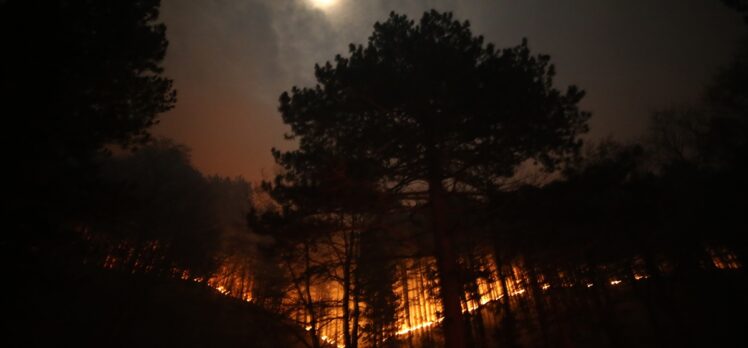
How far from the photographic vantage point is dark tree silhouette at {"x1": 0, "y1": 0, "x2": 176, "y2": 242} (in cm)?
781

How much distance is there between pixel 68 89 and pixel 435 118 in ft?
32.2

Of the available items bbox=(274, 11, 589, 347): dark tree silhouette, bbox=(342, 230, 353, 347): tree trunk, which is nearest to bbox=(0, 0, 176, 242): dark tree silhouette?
bbox=(274, 11, 589, 347): dark tree silhouette

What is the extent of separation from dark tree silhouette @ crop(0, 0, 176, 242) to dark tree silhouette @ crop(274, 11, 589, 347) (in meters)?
4.43

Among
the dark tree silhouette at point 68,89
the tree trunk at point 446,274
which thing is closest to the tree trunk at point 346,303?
the tree trunk at point 446,274

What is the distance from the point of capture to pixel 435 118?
1056cm

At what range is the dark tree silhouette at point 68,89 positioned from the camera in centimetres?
A: 781

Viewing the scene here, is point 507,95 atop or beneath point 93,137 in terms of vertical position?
atop

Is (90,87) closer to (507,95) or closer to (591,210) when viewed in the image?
(507,95)

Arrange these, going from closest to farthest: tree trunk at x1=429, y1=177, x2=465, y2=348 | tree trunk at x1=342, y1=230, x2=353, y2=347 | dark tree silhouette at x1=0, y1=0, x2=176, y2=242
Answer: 1. dark tree silhouette at x1=0, y1=0, x2=176, y2=242
2. tree trunk at x1=429, y1=177, x2=465, y2=348
3. tree trunk at x1=342, y1=230, x2=353, y2=347

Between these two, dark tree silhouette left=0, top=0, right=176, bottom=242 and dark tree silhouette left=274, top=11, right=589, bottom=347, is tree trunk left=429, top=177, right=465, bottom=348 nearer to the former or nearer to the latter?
dark tree silhouette left=274, top=11, right=589, bottom=347

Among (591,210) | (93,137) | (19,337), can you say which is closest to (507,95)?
(591,210)

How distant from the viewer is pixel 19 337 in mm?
15430

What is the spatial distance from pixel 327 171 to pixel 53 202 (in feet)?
20.8

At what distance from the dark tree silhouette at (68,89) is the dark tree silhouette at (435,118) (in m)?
4.43
